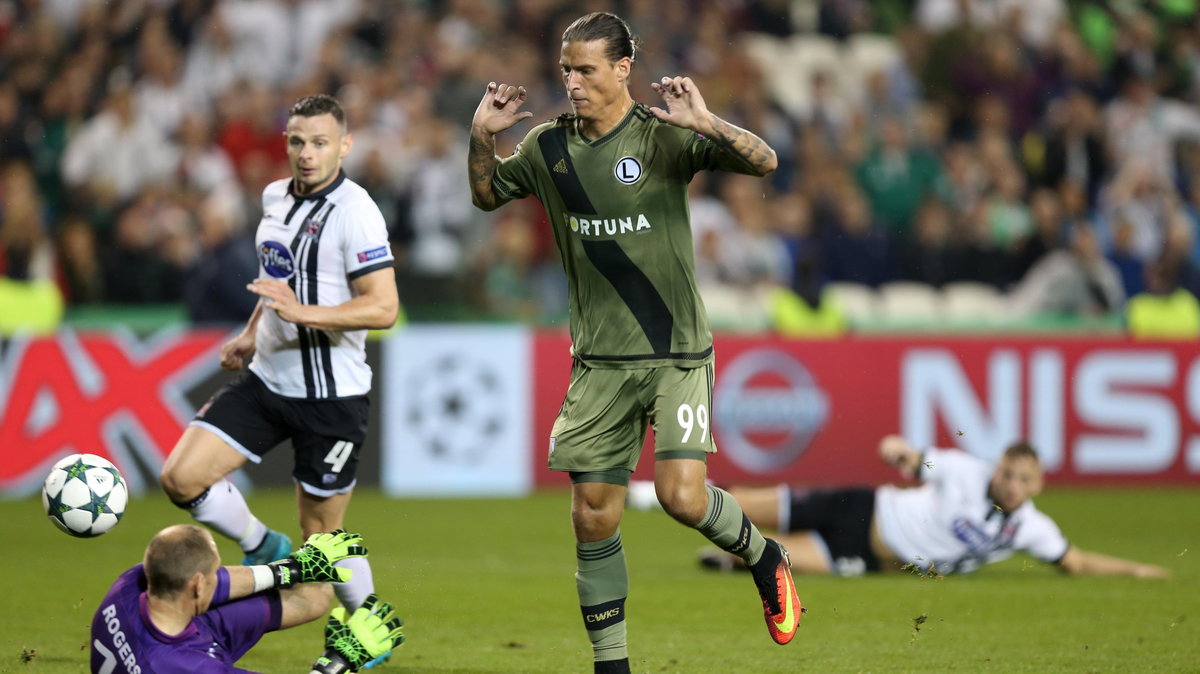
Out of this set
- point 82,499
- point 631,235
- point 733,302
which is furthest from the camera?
point 733,302

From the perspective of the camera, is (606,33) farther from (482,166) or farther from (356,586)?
(356,586)

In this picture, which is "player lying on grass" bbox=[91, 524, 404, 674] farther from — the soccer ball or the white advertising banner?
the white advertising banner

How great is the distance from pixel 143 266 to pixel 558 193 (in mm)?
8106

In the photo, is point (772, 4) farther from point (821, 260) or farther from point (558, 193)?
point (558, 193)

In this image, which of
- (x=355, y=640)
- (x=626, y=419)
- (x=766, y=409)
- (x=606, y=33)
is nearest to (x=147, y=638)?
(x=355, y=640)

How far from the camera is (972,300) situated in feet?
47.8

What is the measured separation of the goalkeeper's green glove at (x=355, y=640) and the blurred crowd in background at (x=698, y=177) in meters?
7.17

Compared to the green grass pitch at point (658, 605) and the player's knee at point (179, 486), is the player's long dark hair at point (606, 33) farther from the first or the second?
the green grass pitch at point (658, 605)

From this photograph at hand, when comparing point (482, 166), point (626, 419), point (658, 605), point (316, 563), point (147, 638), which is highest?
point (482, 166)

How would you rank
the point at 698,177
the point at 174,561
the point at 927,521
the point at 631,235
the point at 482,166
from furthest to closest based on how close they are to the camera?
1. the point at 698,177
2. the point at 927,521
3. the point at 482,166
4. the point at 631,235
5. the point at 174,561

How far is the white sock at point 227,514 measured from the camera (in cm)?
652

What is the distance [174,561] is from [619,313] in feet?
5.82

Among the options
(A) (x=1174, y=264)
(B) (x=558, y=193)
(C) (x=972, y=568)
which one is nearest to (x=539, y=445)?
(C) (x=972, y=568)

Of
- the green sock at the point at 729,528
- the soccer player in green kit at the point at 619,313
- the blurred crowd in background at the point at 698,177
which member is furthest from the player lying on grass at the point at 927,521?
the blurred crowd in background at the point at 698,177
